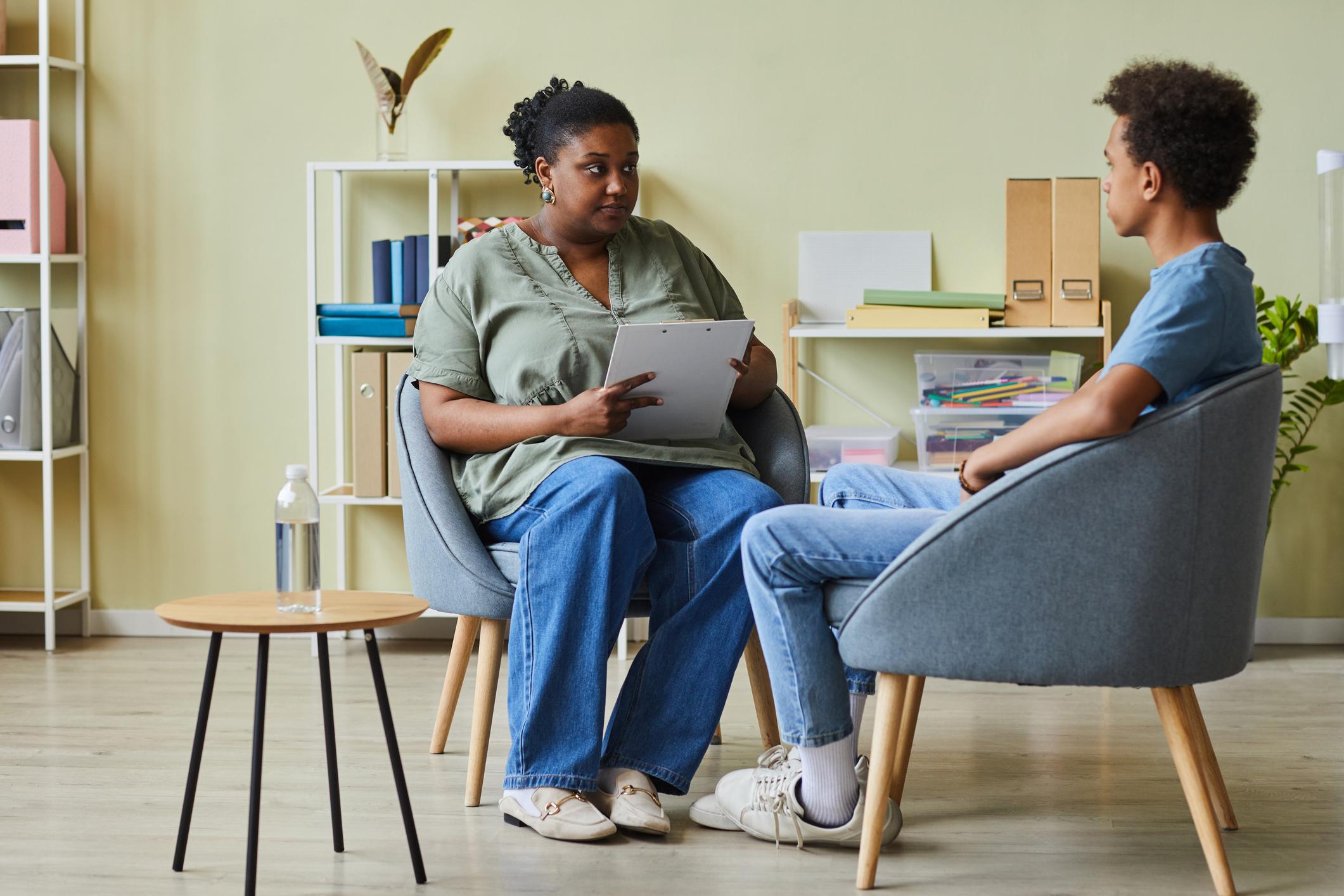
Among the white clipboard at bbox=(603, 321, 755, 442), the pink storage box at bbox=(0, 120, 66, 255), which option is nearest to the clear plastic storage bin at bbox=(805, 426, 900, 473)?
the white clipboard at bbox=(603, 321, 755, 442)

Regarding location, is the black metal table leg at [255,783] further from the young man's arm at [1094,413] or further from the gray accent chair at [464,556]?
the young man's arm at [1094,413]

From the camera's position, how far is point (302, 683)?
3.01 meters

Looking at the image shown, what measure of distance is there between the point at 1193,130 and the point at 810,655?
2.80 feet

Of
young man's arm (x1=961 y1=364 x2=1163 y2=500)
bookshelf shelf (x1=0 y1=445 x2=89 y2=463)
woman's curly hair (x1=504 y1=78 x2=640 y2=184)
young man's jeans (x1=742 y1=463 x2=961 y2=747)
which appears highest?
woman's curly hair (x1=504 y1=78 x2=640 y2=184)

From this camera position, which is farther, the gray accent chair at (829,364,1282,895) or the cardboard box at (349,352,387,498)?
the cardboard box at (349,352,387,498)

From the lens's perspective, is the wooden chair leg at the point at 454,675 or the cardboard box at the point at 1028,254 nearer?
the wooden chair leg at the point at 454,675

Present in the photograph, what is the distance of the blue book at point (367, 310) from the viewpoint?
329 centimetres

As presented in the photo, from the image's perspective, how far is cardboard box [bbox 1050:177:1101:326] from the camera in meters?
3.18

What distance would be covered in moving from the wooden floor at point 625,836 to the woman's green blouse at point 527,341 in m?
0.56

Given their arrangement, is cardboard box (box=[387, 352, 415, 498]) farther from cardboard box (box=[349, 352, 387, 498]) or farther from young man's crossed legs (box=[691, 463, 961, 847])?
young man's crossed legs (box=[691, 463, 961, 847])

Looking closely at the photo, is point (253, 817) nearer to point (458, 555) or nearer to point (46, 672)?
point (458, 555)

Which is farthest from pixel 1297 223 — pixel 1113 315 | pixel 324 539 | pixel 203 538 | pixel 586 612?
pixel 203 538

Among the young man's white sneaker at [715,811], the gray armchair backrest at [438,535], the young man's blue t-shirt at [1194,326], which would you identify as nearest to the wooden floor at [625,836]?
the young man's white sneaker at [715,811]

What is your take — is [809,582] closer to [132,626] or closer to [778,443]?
[778,443]
